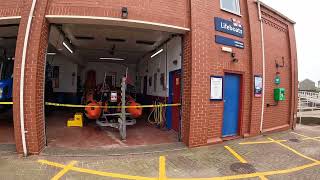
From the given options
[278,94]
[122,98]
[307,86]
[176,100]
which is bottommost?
[176,100]

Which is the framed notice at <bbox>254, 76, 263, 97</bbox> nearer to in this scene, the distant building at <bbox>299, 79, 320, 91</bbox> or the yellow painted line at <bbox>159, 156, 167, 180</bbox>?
the yellow painted line at <bbox>159, 156, 167, 180</bbox>

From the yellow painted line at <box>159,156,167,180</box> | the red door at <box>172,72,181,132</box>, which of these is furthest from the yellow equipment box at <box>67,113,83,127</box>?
the yellow painted line at <box>159,156,167,180</box>

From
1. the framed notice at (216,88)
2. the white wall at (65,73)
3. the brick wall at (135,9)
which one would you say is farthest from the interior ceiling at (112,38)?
the white wall at (65,73)

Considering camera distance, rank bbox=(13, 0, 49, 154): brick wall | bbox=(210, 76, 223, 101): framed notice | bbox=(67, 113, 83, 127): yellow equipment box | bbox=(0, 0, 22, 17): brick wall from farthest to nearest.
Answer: bbox=(67, 113, 83, 127): yellow equipment box < bbox=(210, 76, 223, 101): framed notice < bbox=(0, 0, 22, 17): brick wall < bbox=(13, 0, 49, 154): brick wall

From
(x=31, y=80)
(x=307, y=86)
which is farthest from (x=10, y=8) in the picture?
(x=307, y=86)

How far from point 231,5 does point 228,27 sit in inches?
47.2

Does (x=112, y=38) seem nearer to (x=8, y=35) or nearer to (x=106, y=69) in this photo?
(x=8, y=35)

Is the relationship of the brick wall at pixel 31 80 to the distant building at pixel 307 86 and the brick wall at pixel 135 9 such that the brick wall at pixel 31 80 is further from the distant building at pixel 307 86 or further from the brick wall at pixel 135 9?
the distant building at pixel 307 86

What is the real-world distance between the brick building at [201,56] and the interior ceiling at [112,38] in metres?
1.71

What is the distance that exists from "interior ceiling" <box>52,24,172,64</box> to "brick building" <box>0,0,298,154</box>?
171 cm

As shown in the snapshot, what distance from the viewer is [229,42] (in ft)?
27.1

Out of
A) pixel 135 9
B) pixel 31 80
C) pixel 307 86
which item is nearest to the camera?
pixel 31 80

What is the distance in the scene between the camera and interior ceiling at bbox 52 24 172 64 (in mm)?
9633

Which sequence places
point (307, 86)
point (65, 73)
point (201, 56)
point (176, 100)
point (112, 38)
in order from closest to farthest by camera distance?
point (201, 56) → point (176, 100) → point (112, 38) → point (65, 73) → point (307, 86)
